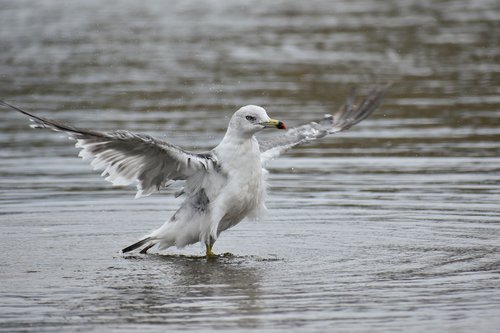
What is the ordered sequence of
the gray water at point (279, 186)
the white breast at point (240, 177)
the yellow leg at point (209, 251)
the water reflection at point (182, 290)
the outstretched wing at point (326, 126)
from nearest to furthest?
the water reflection at point (182, 290) → the gray water at point (279, 186) → the white breast at point (240, 177) → the yellow leg at point (209, 251) → the outstretched wing at point (326, 126)

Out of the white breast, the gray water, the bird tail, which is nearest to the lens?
the gray water

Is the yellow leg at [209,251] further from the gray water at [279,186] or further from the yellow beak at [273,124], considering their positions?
the yellow beak at [273,124]

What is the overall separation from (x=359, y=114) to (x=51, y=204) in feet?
11.8

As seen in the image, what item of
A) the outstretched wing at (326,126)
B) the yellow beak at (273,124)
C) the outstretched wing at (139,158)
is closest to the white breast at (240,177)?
the outstretched wing at (139,158)

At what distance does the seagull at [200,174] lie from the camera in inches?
417

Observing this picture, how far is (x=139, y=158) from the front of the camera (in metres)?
10.7

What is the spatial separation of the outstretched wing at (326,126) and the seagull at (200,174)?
0.85 m

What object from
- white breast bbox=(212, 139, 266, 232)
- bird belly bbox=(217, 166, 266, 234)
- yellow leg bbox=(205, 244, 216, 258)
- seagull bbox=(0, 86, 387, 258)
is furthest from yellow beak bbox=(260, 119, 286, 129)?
yellow leg bbox=(205, 244, 216, 258)

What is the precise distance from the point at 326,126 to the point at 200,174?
2445 millimetres

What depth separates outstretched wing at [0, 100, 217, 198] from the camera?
10211mm

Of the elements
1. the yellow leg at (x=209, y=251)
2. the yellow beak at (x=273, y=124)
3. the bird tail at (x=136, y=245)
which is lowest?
the yellow leg at (x=209, y=251)

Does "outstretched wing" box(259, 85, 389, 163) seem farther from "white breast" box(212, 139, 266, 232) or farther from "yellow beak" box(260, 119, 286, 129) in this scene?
"yellow beak" box(260, 119, 286, 129)

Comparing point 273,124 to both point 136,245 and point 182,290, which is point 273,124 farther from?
point 182,290

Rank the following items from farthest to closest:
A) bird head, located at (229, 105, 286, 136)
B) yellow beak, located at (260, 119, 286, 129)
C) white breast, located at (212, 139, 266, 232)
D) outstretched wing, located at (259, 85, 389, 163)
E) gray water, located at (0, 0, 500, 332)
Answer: outstretched wing, located at (259, 85, 389, 163) < white breast, located at (212, 139, 266, 232) < bird head, located at (229, 105, 286, 136) < yellow beak, located at (260, 119, 286, 129) < gray water, located at (0, 0, 500, 332)
